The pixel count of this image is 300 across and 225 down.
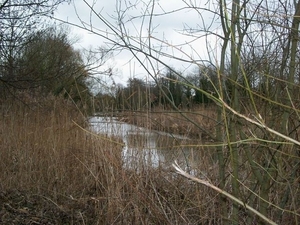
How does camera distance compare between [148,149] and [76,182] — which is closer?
[148,149]

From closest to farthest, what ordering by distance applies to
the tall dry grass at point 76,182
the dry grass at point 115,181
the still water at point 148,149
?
the dry grass at point 115,181 → the tall dry grass at point 76,182 → the still water at point 148,149

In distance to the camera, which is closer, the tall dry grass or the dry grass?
the dry grass

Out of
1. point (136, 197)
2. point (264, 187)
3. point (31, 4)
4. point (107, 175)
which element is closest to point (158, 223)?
point (136, 197)

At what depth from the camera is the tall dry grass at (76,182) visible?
3641 millimetres

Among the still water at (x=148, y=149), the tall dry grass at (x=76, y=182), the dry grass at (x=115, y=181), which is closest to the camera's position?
the dry grass at (x=115, y=181)

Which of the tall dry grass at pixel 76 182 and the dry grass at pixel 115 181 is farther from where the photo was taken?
the tall dry grass at pixel 76 182

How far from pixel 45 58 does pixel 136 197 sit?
6325 millimetres

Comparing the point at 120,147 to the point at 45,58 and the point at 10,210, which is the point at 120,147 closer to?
the point at 10,210

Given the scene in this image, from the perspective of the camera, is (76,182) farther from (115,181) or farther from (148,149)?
(148,149)

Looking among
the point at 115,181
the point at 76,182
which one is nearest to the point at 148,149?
the point at 115,181

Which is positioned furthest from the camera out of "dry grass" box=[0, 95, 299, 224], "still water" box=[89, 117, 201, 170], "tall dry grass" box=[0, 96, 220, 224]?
"still water" box=[89, 117, 201, 170]

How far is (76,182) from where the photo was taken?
5133mm

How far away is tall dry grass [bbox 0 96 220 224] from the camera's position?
3.64 m

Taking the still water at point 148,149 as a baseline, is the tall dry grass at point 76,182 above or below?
below
